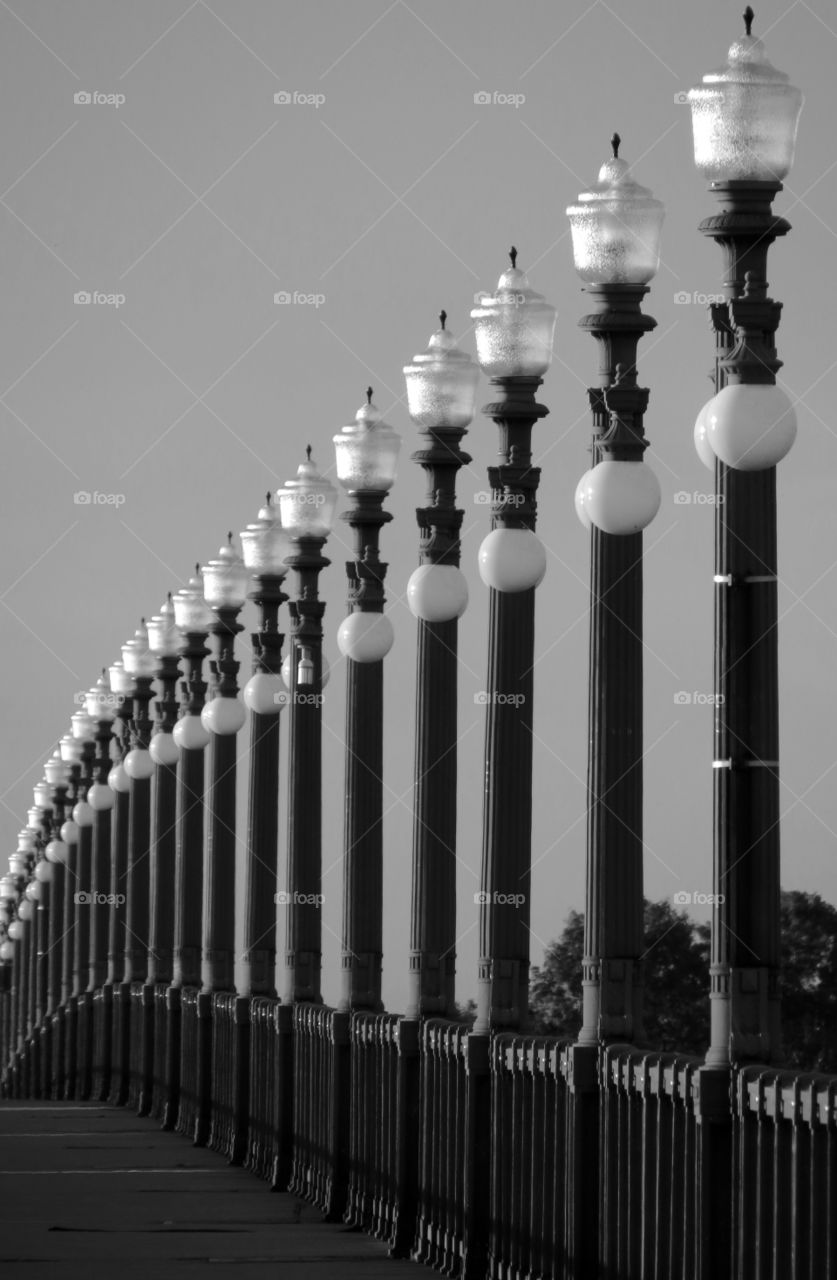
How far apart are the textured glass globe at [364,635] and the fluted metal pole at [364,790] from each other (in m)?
0.15

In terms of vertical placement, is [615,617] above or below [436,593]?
below

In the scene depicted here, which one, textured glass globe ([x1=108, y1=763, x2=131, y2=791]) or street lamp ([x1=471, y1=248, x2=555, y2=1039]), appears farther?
textured glass globe ([x1=108, y1=763, x2=131, y2=791])

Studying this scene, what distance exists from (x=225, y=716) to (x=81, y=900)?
24.9 metres

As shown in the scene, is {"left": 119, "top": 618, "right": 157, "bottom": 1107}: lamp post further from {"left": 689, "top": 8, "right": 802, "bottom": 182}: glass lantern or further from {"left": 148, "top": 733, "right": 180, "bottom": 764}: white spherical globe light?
{"left": 689, "top": 8, "right": 802, "bottom": 182}: glass lantern

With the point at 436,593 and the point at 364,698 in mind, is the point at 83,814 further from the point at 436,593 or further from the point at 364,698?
the point at 436,593

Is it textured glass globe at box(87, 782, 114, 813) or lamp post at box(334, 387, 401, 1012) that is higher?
textured glass globe at box(87, 782, 114, 813)

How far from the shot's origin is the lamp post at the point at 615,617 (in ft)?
49.2

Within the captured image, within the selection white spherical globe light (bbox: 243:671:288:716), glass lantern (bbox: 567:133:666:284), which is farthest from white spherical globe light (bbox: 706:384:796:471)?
white spherical globe light (bbox: 243:671:288:716)

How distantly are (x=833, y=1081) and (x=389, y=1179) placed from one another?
9.19 m

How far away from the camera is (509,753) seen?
17984 mm

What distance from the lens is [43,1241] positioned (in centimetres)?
1953

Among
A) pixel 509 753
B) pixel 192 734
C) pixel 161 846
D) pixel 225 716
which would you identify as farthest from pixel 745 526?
pixel 161 846

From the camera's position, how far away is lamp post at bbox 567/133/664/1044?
15008 millimetres

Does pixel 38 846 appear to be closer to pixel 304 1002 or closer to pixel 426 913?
pixel 304 1002
